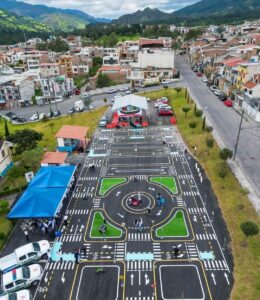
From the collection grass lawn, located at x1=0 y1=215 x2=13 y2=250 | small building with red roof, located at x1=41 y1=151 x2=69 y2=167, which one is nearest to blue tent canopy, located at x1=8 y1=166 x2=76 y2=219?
grass lawn, located at x1=0 y1=215 x2=13 y2=250

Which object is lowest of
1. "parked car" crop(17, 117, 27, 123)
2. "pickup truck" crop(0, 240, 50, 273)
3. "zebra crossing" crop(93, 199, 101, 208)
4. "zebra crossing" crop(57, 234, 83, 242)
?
"parked car" crop(17, 117, 27, 123)

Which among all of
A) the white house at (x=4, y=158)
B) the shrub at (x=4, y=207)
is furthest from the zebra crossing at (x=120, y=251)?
the white house at (x=4, y=158)

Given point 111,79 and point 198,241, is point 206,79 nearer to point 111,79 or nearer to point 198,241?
point 111,79

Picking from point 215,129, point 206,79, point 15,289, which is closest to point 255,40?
point 206,79

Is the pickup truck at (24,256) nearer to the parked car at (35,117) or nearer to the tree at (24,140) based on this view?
the tree at (24,140)

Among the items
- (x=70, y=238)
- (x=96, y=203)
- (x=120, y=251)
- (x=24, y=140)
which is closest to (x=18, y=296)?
(x=70, y=238)

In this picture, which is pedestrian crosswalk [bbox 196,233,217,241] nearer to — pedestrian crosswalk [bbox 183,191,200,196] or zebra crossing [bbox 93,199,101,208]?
pedestrian crosswalk [bbox 183,191,200,196]
